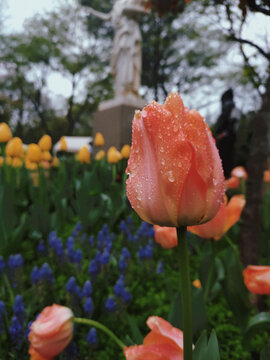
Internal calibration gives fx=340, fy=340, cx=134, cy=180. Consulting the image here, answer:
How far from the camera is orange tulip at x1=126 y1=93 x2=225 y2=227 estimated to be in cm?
50

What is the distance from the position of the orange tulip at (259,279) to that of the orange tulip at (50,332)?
0.48m

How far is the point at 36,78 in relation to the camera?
73.6ft

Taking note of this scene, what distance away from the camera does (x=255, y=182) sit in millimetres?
1948

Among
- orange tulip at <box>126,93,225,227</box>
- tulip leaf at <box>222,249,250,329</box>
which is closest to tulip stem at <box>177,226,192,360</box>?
orange tulip at <box>126,93,225,227</box>

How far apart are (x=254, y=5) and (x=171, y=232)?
3.06 feet

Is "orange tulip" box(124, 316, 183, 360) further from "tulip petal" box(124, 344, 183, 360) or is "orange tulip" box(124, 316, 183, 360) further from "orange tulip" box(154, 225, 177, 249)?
"orange tulip" box(154, 225, 177, 249)

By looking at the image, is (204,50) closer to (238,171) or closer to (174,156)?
(238,171)

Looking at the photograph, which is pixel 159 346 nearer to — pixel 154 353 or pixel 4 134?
pixel 154 353

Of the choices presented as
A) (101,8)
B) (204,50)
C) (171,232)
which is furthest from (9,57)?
(171,232)

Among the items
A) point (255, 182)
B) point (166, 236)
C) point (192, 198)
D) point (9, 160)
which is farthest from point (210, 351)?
point (9, 160)

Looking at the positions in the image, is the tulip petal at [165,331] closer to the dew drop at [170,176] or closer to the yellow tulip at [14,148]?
the dew drop at [170,176]

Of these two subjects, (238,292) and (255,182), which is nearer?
(238,292)

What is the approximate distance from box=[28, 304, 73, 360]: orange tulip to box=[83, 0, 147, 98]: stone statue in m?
7.72

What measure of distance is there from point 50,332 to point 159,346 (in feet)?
1.23
